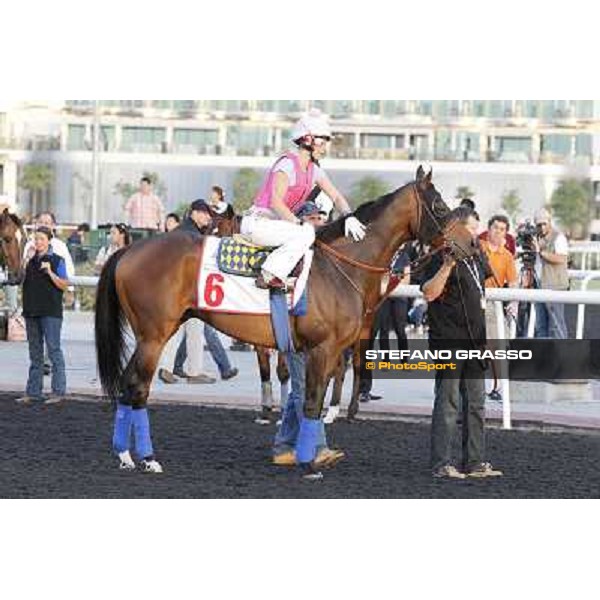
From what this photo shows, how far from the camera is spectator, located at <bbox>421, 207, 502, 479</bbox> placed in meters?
9.28

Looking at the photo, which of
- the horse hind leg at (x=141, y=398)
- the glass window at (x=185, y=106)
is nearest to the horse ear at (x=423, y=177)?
the horse hind leg at (x=141, y=398)

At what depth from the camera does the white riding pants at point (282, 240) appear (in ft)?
30.3

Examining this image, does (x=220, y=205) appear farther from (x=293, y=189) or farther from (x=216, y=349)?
(x=293, y=189)

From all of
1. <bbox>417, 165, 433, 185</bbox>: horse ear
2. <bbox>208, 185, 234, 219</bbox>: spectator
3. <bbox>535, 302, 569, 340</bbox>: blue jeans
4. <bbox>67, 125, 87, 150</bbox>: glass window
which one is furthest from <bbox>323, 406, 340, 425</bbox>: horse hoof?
<bbox>67, 125, 87, 150</bbox>: glass window

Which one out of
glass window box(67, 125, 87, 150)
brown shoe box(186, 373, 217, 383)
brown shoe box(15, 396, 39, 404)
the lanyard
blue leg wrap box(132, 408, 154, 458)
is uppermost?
glass window box(67, 125, 87, 150)

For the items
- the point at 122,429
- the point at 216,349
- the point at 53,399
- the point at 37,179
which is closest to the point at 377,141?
the point at 37,179

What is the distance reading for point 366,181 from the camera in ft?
221

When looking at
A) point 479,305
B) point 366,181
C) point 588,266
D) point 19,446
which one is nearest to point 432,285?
point 479,305

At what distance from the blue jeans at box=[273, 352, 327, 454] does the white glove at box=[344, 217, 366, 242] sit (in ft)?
2.59

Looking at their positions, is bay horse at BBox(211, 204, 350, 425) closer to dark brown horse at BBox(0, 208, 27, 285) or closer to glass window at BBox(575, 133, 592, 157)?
dark brown horse at BBox(0, 208, 27, 285)

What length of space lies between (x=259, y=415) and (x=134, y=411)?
2735mm

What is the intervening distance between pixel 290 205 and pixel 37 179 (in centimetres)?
5939

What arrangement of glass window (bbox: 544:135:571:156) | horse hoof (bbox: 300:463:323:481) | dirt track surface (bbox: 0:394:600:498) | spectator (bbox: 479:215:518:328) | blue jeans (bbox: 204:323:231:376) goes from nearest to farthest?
dirt track surface (bbox: 0:394:600:498) < horse hoof (bbox: 300:463:323:481) < spectator (bbox: 479:215:518:328) < blue jeans (bbox: 204:323:231:376) < glass window (bbox: 544:135:571:156)

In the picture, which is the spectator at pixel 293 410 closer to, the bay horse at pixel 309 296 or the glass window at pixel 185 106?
the bay horse at pixel 309 296
